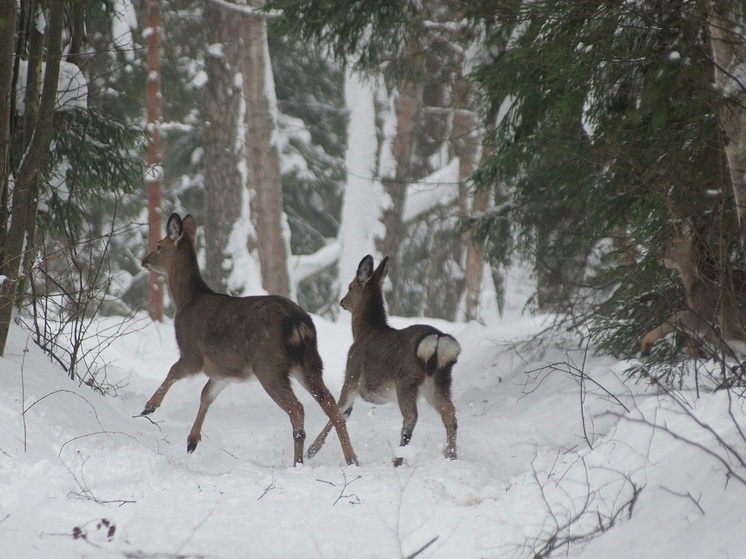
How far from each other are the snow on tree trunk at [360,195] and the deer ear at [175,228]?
42.4ft

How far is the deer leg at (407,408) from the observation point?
307 inches

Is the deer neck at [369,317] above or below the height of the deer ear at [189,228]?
below

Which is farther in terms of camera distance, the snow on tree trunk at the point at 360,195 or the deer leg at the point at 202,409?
the snow on tree trunk at the point at 360,195

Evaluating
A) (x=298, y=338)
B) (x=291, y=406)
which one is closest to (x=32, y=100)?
(x=298, y=338)

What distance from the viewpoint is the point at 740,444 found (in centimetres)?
432

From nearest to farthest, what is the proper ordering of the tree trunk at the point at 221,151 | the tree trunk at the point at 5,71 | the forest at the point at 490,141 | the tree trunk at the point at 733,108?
the tree trunk at the point at 733,108
the forest at the point at 490,141
the tree trunk at the point at 5,71
the tree trunk at the point at 221,151

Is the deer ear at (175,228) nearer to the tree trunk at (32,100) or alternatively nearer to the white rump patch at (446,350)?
the tree trunk at (32,100)

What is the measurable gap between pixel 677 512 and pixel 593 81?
4008 mm

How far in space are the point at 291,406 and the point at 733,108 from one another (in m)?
3.94

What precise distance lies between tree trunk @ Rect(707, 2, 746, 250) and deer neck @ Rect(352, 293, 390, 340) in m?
4.21

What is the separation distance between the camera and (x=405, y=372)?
8.05 meters

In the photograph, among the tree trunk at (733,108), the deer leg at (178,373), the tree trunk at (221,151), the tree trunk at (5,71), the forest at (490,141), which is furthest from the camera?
the tree trunk at (221,151)

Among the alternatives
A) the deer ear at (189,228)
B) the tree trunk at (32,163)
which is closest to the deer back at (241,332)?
the deer ear at (189,228)

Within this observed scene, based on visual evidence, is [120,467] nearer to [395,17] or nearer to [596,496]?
[596,496]
